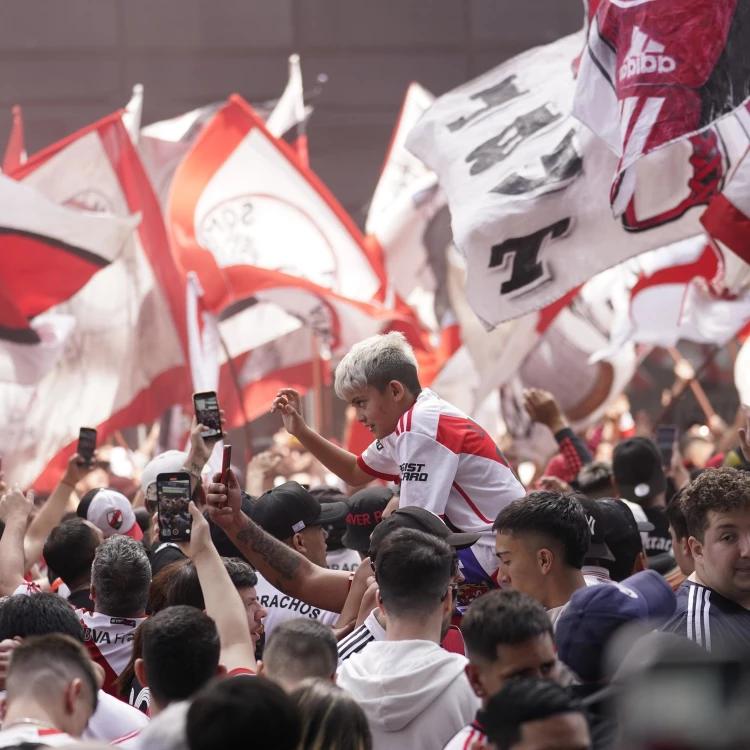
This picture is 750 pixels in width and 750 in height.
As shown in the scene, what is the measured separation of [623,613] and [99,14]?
86.4ft

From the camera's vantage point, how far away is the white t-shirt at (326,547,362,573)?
17.2 ft

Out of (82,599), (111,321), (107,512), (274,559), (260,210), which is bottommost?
(111,321)

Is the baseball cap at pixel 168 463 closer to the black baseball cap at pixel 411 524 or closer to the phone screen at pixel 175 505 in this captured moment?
the phone screen at pixel 175 505

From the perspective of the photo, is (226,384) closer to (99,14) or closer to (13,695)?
(13,695)

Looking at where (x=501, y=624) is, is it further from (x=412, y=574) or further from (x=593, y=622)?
(x=412, y=574)

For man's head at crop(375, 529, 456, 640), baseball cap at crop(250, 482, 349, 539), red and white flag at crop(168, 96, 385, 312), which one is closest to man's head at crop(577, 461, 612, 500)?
baseball cap at crop(250, 482, 349, 539)

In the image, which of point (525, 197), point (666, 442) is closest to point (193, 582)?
point (525, 197)

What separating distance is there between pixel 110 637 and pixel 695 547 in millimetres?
1829

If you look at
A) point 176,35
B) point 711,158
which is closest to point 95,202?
point 711,158

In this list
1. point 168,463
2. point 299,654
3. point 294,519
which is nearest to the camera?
point 299,654

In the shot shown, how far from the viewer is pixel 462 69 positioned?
28.1 meters

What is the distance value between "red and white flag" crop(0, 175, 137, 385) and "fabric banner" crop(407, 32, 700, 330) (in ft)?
16.3

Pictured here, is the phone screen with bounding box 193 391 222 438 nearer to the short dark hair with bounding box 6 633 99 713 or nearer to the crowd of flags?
the short dark hair with bounding box 6 633 99 713

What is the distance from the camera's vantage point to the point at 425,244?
52.3 feet
